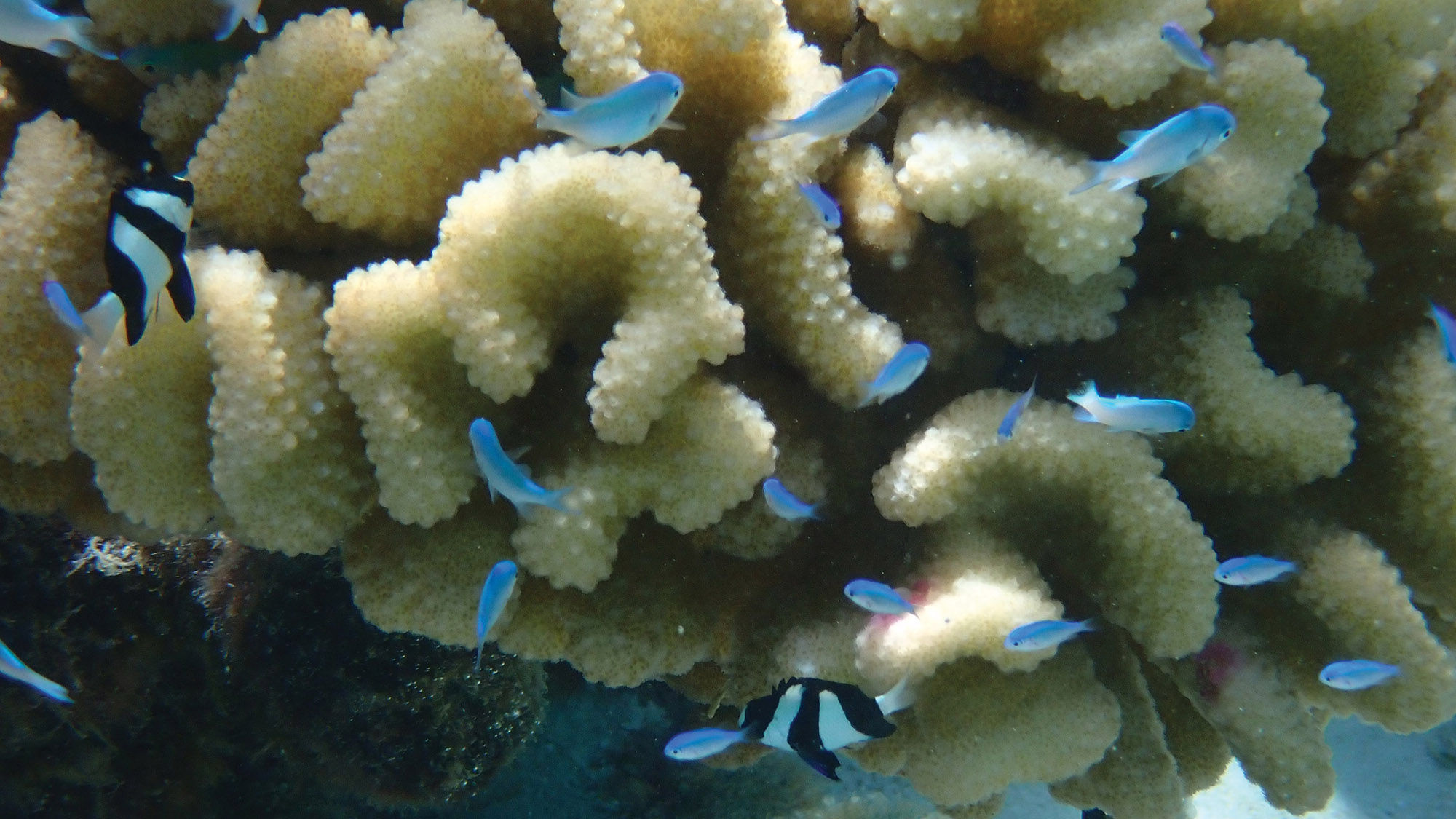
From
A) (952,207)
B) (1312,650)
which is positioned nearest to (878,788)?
(1312,650)

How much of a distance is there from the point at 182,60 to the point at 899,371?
2.11 meters

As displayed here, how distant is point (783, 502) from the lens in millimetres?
2135

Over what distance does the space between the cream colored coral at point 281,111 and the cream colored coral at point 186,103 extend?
0.12m

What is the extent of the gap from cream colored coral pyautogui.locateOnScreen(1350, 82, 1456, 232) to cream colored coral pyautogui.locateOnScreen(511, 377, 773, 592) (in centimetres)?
201

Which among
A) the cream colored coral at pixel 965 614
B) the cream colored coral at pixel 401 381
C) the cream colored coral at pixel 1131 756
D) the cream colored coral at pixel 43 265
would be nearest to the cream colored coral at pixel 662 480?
the cream colored coral at pixel 401 381

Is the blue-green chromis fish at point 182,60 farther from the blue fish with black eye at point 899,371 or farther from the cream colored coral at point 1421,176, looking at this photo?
the cream colored coral at point 1421,176

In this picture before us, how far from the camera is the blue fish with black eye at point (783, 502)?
6.97 ft

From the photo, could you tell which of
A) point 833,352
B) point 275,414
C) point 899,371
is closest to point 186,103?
point 275,414

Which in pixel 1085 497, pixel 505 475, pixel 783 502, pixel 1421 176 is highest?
pixel 1421 176

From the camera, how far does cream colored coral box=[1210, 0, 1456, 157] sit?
2.20 meters

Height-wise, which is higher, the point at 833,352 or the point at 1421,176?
the point at 1421,176

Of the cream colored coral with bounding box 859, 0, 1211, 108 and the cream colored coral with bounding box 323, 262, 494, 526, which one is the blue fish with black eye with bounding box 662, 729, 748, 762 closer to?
the cream colored coral with bounding box 323, 262, 494, 526

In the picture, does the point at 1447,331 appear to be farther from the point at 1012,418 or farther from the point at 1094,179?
the point at 1012,418

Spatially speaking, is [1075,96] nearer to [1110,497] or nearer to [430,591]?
[1110,497]
